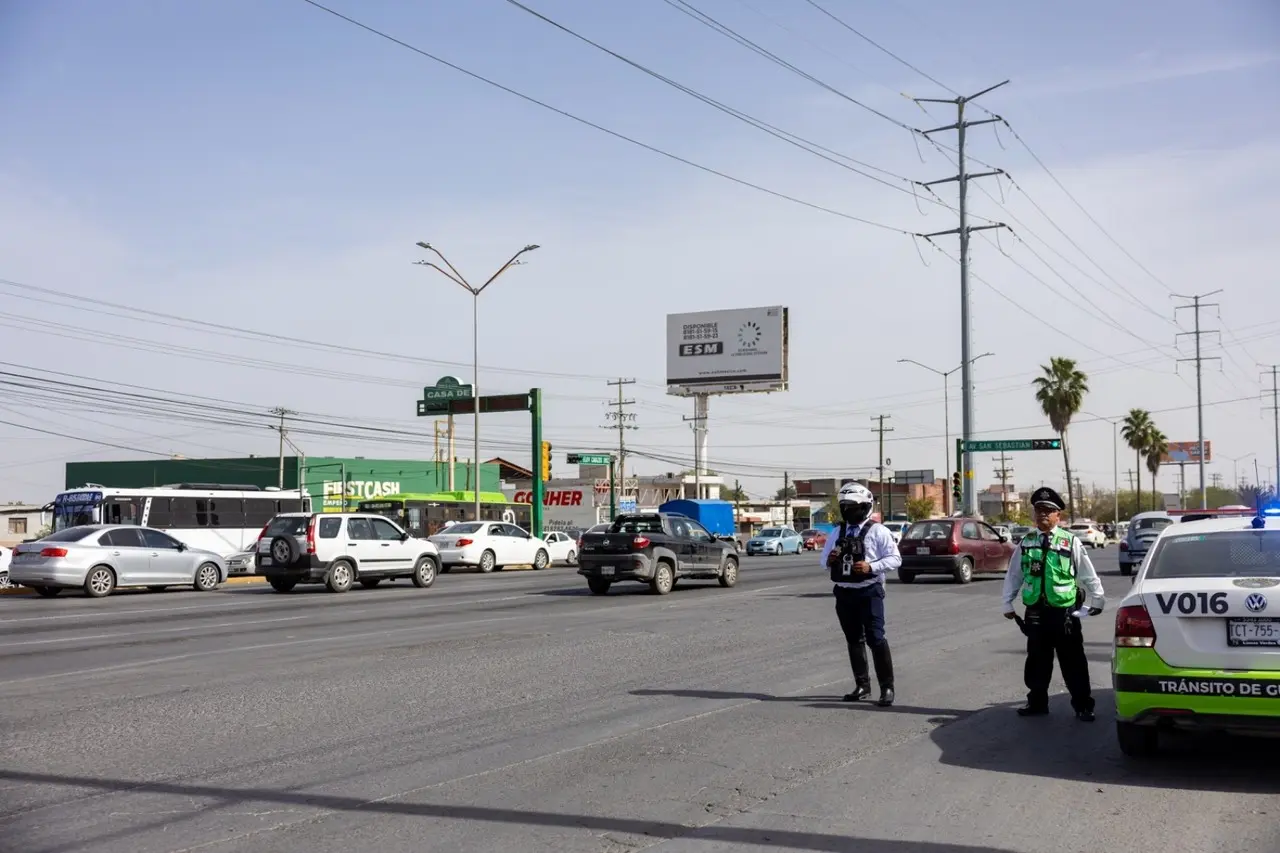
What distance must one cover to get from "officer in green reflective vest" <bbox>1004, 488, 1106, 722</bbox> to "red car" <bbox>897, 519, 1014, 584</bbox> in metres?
18.5

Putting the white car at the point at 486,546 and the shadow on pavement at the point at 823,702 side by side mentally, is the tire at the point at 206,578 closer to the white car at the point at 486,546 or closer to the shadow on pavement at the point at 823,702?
the white car at the point at 486,546

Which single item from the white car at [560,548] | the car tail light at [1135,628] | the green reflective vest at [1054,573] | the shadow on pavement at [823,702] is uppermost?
the green reflective vest at [1054,573]

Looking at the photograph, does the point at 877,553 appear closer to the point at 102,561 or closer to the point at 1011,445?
the point at 102,561

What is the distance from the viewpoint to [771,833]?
6184 mm

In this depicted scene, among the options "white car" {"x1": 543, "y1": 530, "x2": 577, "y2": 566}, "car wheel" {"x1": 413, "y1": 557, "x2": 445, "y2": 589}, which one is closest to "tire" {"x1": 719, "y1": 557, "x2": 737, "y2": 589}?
"car wheel" {"x1": 413, "y1": 557, "x2": 445, "y2": 589}

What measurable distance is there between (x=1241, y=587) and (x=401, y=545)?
73.6ft

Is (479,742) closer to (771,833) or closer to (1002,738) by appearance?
(771,833)

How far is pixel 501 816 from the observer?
6535mm

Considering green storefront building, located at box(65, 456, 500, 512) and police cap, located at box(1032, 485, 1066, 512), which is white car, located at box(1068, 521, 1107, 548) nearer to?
green storefront building, located at box(65, 456, 500, 512)

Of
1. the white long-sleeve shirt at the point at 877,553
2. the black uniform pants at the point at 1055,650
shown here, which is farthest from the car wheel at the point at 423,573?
the black uniform pants at the point at 1055,650

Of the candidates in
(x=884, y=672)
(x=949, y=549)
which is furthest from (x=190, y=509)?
(x=884, y=672)

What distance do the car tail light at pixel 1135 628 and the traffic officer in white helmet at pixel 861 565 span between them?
7.41 ft

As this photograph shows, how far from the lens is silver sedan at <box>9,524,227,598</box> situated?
2586 cm

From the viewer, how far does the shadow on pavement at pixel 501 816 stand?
595 cm
